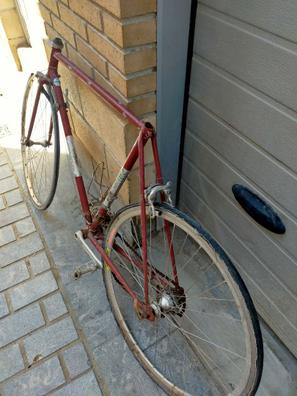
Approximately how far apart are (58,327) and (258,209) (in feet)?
4.40

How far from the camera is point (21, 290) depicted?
2238 millimetres

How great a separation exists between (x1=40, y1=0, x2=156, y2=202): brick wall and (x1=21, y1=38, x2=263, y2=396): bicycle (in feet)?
0.52

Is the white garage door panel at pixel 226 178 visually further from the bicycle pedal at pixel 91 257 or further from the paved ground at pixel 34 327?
the paved ground at pixel 34 327

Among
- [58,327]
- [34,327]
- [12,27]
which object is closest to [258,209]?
[58,327]

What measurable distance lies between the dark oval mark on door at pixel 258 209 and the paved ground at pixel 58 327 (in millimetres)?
759

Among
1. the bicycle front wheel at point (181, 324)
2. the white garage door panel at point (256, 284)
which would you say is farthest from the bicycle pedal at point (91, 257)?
the white garage door panel at point (256, 284)

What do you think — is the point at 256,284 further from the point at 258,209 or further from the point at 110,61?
the point at 110,61

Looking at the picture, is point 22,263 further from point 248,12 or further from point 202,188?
point 248,12

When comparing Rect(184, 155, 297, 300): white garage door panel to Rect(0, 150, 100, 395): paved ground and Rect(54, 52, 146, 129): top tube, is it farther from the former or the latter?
Rect(0, 150, 100, 395): paved ground

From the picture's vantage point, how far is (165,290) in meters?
1.65

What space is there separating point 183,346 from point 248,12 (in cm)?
168

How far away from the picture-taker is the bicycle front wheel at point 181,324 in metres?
1.64

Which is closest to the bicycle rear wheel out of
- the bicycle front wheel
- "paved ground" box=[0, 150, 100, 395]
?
"paved ground" box=[0, 150, 100, 395]

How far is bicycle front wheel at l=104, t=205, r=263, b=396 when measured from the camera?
1.64 meters
